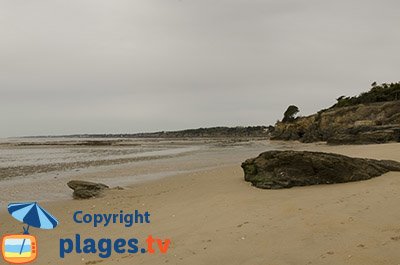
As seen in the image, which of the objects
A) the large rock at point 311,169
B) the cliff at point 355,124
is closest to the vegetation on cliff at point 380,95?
the cliff at point 355,124

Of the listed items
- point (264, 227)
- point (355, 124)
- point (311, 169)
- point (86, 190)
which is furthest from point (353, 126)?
point (264, 227)

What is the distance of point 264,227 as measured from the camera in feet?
20.1

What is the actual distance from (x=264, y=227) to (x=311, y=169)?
15.7 feet

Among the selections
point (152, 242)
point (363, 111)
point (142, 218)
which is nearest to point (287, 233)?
point (152, 242)

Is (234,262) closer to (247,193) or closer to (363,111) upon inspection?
(247,193)

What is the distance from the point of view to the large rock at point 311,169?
10078 millimetres

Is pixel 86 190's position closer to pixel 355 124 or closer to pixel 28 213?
pixel 28 213

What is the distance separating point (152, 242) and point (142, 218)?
2356mm

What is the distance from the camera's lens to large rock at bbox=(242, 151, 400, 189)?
33.1ft

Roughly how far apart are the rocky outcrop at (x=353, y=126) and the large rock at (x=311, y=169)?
24.6 metres

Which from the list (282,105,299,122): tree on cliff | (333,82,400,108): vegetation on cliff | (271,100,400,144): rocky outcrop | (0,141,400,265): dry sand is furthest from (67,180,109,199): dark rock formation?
(282,105,299,122): tree on cliff

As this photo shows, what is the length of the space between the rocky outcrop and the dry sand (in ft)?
85.1

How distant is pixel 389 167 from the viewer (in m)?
11.0

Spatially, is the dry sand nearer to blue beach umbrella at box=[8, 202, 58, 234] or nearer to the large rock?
the large rock
